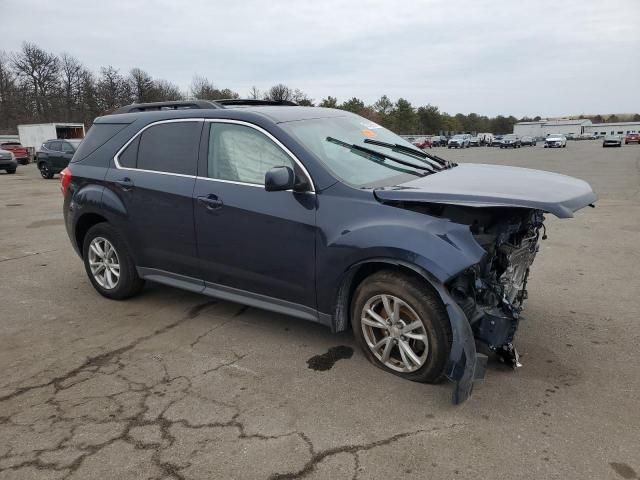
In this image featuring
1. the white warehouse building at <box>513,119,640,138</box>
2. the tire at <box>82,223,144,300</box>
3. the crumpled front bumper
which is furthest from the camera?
the white warehouse building at <box>513,119,640,138</box>

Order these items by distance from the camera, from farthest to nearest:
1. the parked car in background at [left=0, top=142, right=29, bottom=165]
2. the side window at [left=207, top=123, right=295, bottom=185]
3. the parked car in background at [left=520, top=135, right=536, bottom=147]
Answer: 1. the parked car in background at [left=520, top=135, right=536, bottom=147]
2. the parked car in background at [left=0, top=142, right=29, bottom=165]
3. the side window at [left=207, top=123, right=295, bottom=185]

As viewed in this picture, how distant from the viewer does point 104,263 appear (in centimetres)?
516

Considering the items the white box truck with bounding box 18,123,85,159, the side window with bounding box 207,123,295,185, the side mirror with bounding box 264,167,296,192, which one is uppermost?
the white box truck with bounding box 18,123,85,159

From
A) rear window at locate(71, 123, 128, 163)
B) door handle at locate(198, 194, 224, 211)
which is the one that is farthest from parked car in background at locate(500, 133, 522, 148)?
door handle at locate(198, 194, 224, 211)

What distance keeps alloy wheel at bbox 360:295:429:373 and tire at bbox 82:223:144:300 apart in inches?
102

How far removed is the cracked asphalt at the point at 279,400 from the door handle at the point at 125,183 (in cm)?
119

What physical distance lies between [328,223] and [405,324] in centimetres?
87

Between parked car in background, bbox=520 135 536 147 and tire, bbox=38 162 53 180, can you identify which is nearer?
tire, bbox=38 162 53 180

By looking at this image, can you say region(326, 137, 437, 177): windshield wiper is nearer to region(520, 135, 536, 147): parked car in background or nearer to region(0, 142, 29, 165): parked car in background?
region(0, 142, 29, 165): parked car in background

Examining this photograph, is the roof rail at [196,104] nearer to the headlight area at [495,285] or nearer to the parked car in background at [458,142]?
the headlight area at [495,285]

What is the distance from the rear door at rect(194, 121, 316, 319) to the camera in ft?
12.1

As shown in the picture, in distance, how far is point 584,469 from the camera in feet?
8.33

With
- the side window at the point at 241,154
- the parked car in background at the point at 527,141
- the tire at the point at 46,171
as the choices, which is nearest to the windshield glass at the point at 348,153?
the side window at the point at 241,154

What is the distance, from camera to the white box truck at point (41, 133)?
36.3m
